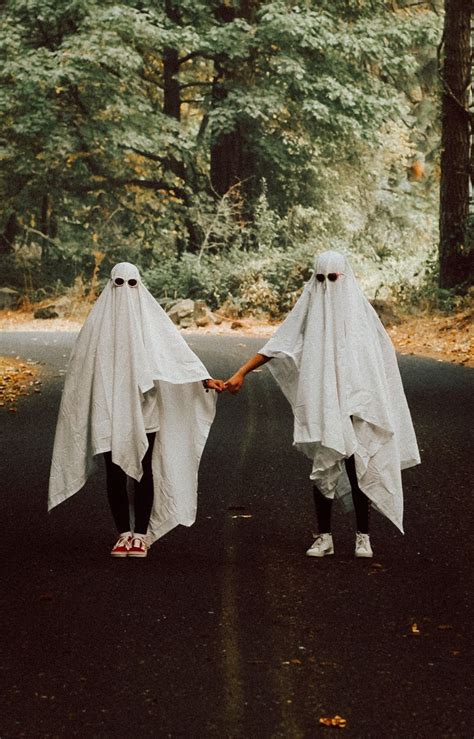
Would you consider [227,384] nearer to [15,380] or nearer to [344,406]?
[344,406]

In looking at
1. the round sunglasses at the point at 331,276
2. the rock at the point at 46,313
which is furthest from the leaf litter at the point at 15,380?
the rock at the point at 46,313

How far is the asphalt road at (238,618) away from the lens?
452 cm

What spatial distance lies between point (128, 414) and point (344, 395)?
4.17ft

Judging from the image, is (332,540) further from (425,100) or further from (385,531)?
(425,100)

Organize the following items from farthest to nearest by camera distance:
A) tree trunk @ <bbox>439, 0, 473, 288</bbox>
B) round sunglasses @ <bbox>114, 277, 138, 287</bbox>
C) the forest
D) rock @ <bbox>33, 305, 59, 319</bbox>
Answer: rock @ <bbox>33, 305, 59, 319</bbox> < the forest < tree trunk @ <bbox>439, 0, 473, 288</bbox> < round sunglasses @ <bbox>114, 277, 138, 287</bbox>

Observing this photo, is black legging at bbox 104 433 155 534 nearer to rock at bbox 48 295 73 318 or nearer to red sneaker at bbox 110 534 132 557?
red sneaker at bbox 110 534 132 557

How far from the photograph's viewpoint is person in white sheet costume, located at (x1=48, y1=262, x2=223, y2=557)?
708cm

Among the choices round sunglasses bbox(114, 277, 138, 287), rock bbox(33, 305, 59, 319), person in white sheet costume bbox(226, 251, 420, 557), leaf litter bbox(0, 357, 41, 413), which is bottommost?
rock bbox(33, 305, 59, 319)

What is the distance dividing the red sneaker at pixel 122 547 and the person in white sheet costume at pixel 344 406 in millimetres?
1051

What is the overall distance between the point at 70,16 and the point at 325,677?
96.3ft

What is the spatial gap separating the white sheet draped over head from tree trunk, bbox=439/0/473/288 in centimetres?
1925

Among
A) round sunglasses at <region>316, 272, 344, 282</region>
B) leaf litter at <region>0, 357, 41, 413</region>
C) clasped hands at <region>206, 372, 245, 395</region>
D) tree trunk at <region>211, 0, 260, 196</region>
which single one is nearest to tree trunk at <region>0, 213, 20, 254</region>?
tree trunk at <region>211, 0, 260, 196</region>

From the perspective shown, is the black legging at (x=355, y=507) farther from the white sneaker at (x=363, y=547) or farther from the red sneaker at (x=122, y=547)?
the red sneaker at (x=122, y=547)

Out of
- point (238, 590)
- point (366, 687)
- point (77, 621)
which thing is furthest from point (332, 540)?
point (366, 687)
